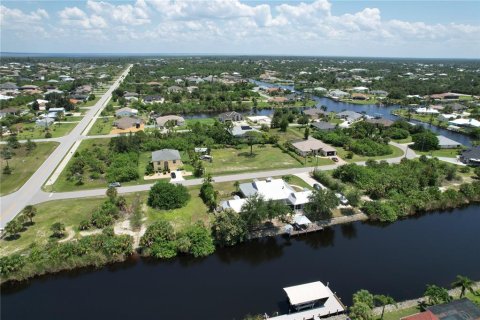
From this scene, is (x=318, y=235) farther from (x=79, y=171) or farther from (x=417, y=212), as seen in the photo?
(x=79, y=171)

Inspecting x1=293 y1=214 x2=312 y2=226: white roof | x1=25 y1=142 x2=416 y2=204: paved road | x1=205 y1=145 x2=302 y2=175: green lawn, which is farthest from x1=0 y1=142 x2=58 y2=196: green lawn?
x1=293 y1=214 x2=312 y2=226: white roof

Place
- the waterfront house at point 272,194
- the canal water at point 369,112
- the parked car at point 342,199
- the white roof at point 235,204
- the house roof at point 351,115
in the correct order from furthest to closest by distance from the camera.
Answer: the house roof at point 351,115, the canal water at point 369,112, the parked car at point 342,199, the waterfront house at point 272,194, the white roof at point 235,204

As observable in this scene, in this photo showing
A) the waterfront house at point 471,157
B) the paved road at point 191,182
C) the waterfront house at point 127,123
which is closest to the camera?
the paved road at point 191,182

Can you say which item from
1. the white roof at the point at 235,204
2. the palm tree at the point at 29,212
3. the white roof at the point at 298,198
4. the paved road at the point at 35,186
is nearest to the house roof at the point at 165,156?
the paved road at the point at 35,186

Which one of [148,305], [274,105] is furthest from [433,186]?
[274,105]

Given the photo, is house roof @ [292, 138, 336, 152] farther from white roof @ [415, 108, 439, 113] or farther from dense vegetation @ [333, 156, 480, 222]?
white roof @ [415, 108, 439, 113]

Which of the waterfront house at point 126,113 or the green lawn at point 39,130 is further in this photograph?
the waterfront house at point 126,113

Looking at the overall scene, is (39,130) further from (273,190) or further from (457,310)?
(457,310)

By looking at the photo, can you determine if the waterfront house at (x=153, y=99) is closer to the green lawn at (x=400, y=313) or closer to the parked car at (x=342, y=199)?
the parked car at (x=342, y=199)
